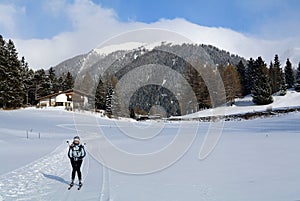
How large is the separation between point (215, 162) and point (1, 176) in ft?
26.0

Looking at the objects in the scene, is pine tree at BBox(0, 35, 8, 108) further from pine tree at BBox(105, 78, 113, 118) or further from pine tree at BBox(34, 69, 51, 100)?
pine tree at BBox(34, 69, 51, 100)

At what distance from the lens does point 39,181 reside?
10.1 meters

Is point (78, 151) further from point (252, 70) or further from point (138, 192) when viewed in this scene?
point (252, 70)

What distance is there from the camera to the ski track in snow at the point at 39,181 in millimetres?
8289

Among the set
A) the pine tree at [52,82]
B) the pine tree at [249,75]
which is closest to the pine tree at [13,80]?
the pine tree at [52,82]

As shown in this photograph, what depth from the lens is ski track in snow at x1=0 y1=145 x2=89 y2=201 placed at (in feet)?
27.2

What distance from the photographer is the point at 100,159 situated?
14.7 metres


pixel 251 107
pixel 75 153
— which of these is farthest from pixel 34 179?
pixel 251 107

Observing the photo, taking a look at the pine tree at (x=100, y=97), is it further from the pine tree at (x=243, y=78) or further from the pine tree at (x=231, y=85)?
the pine tree at (x=243, y=78)

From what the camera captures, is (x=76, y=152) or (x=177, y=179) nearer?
(x=76, y=152)

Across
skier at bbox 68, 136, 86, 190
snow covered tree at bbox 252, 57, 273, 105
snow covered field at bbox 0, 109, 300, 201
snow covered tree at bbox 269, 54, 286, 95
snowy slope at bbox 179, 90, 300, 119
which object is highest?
snow covered tree at bbox 269, 54, 286, 95

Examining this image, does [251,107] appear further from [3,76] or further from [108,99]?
[3,76]

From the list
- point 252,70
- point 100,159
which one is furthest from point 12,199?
point 252,70

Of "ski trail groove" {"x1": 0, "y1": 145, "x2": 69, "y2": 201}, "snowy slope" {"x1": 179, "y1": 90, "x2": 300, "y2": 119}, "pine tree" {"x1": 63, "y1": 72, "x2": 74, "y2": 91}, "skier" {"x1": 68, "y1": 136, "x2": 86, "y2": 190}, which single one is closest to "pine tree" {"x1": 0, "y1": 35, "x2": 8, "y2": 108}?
→ "snowy slope" {"x1": 179, "y1": 90, "x2": 300, "y2": 119}
